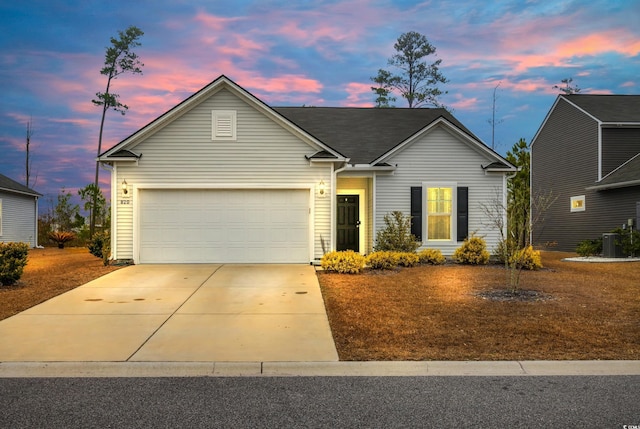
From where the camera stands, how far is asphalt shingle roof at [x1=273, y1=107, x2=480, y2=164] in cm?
1855

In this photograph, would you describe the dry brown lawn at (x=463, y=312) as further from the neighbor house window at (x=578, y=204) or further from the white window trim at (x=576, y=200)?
the neighbor house window at (x=578, y=204)

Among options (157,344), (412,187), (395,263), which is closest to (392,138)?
(412,187)

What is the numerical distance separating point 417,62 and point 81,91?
75.5ft

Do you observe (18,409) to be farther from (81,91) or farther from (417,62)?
(417,62)

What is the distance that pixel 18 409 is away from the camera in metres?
4.47

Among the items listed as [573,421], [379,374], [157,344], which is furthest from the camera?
[157,344]

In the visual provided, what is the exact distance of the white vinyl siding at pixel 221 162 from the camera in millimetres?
14938

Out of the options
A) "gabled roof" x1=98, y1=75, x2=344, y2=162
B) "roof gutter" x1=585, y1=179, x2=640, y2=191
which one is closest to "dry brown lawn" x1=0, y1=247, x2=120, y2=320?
"gabled roof" x1=98, y1=75, x2=344, y2=162

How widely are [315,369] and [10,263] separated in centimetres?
873

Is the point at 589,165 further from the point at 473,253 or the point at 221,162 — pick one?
the point at 221,162

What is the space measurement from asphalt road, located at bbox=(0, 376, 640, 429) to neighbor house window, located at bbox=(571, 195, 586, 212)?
1987cm

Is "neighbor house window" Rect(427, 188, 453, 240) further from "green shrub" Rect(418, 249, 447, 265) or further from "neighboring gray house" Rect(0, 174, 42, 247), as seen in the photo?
"neighboring gray house" Rect(0, 174, 42, 247)

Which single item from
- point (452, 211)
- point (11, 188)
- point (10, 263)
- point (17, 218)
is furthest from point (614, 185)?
point (17, 218)

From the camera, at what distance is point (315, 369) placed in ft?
19.0
